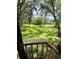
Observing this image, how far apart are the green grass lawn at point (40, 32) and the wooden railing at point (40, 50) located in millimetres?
61

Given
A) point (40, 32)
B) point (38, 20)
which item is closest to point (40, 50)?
point (40, 32)

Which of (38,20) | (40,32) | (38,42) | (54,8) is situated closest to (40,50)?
(38,42)

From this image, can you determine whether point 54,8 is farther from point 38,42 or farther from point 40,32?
point 38,42

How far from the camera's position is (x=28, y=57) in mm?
1935

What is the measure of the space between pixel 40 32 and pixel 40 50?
213mm

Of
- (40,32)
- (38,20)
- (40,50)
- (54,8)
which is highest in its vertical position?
(54,8)

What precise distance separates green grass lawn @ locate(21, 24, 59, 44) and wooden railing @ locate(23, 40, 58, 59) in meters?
0.06

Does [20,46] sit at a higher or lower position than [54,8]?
lower

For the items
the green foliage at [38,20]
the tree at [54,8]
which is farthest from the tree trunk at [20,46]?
the tree at [54,8]

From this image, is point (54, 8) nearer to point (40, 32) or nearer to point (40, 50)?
point (40, 32)

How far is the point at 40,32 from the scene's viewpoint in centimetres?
194

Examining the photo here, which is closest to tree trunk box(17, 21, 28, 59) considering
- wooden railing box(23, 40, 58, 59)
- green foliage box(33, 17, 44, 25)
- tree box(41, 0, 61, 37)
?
wooden railing box(23, 40, 58, 59)
